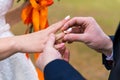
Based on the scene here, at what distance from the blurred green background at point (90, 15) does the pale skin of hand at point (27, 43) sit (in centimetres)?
253

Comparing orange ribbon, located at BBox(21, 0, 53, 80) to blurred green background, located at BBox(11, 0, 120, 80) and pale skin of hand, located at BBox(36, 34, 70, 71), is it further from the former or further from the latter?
blurred green background, located at BBox(11, 0, 120, 80)

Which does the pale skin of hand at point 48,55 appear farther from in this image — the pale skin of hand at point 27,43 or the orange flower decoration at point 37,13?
the orange flower decoration at point 37,13

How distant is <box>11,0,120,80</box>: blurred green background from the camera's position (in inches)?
180

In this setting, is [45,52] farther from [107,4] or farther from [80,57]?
[107,4]

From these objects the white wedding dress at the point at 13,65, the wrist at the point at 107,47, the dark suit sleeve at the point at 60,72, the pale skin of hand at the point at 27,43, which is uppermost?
the dark suit sleeve at the point at 60,72

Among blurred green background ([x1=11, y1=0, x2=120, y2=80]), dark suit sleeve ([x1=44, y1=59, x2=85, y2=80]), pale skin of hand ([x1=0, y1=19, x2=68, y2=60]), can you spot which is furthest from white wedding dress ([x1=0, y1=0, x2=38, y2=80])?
blurred green background ([x1=11, y1=0, x2=120, y2=80])

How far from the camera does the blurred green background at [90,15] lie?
4.56 meters

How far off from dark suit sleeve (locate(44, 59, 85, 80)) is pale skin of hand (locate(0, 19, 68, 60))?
383 mm

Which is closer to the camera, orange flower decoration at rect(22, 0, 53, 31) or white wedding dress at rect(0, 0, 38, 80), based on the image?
orange flower decoration at rect(22, 0, 53, 31)

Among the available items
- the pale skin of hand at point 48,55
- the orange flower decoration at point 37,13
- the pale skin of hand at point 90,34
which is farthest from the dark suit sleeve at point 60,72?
the orange flower decoration at point 37,13

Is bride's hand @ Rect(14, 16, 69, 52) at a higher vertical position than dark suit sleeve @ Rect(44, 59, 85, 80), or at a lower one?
lower

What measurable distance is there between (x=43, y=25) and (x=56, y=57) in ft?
2.01

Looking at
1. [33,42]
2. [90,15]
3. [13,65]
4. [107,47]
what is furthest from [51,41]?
[90,15]

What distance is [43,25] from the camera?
2.08m
